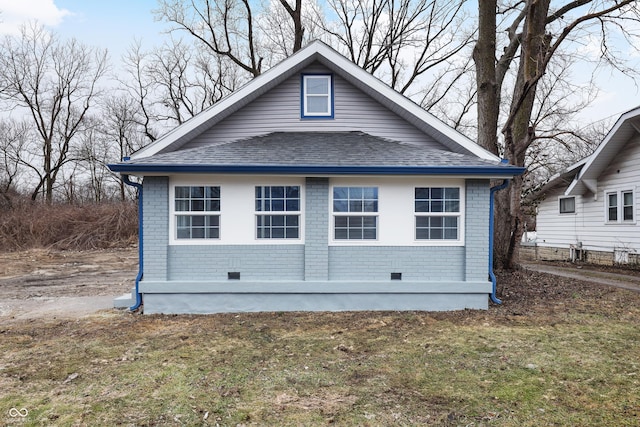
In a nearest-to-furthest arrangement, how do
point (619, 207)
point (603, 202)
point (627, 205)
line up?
point (627, 205) → point (619, 207) → point (603, 202)

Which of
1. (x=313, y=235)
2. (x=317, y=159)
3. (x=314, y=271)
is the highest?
(x=317, y=159)

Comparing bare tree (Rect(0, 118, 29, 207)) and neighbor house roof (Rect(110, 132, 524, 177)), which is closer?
neighbor house roof (Rect(110, 132, 524, 177))

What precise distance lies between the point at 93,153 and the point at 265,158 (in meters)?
32.4

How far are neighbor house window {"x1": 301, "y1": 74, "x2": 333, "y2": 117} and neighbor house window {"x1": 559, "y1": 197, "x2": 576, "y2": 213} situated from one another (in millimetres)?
13253

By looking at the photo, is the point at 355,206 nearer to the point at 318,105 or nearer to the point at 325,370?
the point at 318,105

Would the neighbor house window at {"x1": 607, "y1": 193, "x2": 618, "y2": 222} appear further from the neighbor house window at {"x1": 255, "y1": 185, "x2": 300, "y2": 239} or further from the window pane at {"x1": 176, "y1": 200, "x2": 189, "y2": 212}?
the window pane at {"x1": 176, "y1": 200, "x2": 189, "y2": 212}

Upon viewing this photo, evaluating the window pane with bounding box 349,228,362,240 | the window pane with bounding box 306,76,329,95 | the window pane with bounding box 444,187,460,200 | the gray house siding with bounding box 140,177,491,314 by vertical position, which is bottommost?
the gray house siding with bounding box 140,177,491,314

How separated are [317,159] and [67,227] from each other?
1856 cm

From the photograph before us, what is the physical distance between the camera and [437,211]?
7.71 meters

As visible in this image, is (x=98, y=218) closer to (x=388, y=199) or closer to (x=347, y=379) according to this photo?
(x=388, y=199)

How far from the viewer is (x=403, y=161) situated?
7496mm

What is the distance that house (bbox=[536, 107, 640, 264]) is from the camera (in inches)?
514

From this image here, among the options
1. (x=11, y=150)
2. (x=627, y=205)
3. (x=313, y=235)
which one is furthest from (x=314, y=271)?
(x=11, y=150)

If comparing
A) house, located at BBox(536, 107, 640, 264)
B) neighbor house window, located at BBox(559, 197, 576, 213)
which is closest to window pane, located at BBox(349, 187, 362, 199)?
house, located at BBox(536, 107, 640, 264)
